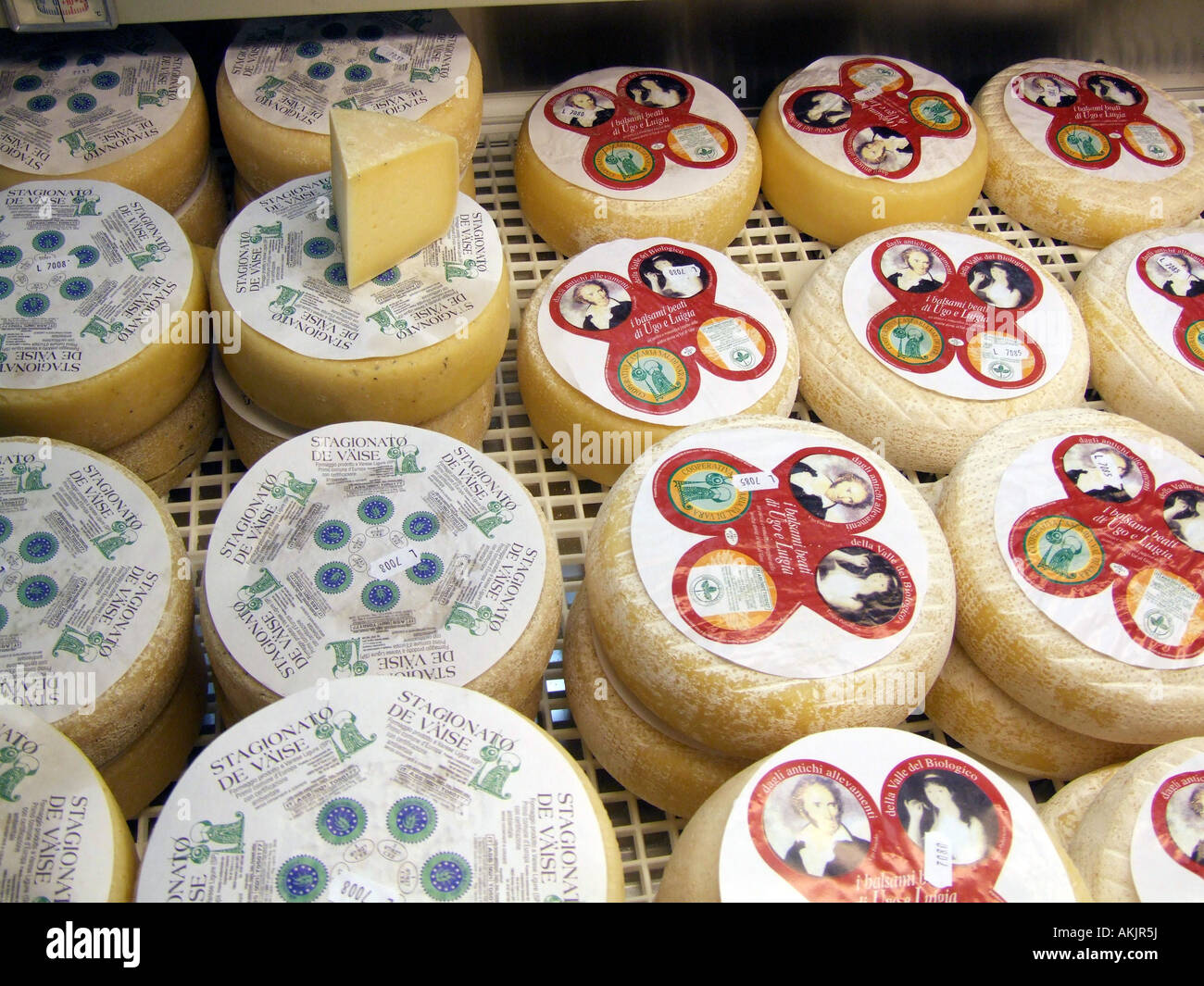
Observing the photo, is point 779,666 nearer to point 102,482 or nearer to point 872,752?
point 872,752

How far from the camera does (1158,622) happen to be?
177 centimetres

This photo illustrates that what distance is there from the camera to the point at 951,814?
1465 mm

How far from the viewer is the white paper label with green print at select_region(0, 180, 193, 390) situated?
187 cm

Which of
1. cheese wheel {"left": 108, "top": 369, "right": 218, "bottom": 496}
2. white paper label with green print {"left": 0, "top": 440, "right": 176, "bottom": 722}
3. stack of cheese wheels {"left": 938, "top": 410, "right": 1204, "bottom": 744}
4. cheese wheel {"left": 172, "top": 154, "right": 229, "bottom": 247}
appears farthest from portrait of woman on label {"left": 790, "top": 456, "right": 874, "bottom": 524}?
cheese wheel {"left": 172, "top": 154, "right": 229, "bottom": 247}

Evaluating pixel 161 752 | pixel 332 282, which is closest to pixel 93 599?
pixel 161 752

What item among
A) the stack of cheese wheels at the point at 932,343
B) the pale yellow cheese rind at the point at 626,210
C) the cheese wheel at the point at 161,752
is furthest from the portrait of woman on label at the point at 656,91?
the cheese wheel at the point at 161,752

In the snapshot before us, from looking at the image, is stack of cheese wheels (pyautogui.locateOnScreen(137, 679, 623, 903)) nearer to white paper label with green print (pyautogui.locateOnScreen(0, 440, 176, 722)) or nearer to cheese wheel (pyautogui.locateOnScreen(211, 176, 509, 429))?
white paper label with green print (pyautogui.locateOnScreen(0, 440, 176, 722))

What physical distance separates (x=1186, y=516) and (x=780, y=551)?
2.36 ft

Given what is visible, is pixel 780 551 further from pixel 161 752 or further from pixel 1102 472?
pixel 161 752

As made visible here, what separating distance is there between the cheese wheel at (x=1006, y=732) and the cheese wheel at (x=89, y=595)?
4.09ft

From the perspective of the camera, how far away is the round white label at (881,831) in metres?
1.39

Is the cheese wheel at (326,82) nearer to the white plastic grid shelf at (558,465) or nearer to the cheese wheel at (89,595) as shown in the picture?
the white plastic grid shelf at (558,465)

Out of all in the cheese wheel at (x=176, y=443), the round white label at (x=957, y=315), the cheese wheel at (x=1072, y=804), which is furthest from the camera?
the round white label at (x=957, y=315)
